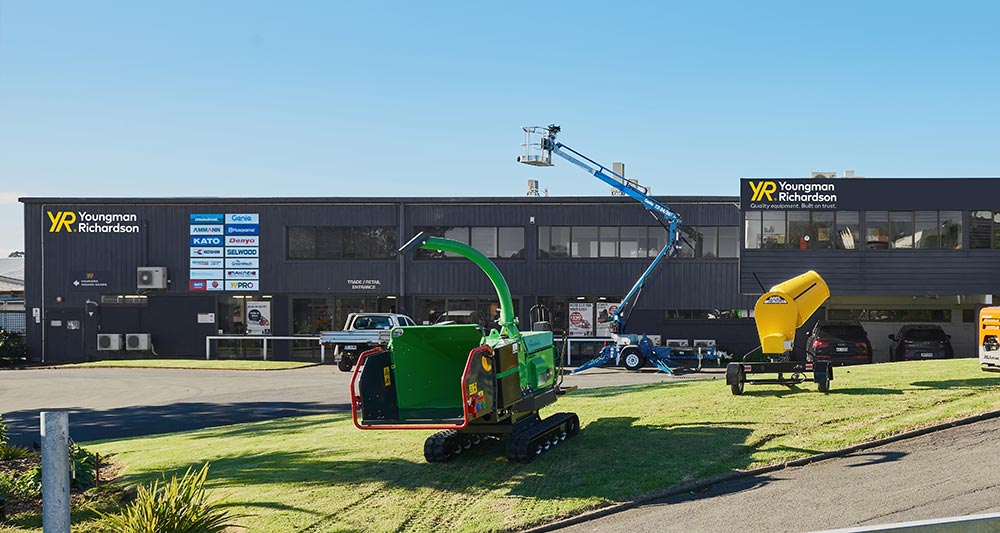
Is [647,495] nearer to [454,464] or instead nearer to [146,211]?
[454,464]

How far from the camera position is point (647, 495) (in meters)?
10.3

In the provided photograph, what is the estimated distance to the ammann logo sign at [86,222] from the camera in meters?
37.5

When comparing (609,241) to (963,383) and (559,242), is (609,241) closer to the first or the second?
(559,242)

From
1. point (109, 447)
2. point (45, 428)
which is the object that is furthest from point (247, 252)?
point (45, 428)

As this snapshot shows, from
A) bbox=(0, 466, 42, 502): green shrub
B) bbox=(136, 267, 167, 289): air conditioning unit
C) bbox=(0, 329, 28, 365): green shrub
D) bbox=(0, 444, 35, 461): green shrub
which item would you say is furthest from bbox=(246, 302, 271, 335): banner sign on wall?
bbox=(0, 466, 42, 502): green shrub

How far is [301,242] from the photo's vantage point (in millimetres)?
37250

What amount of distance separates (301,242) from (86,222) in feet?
29.8

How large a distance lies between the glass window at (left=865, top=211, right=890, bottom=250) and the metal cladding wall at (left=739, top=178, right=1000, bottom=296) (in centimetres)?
20

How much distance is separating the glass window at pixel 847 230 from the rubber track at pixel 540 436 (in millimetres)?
22563

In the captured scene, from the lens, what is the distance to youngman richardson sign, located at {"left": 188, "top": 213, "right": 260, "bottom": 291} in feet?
122

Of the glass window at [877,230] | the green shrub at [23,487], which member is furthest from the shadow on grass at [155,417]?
the glass window at [877,230]

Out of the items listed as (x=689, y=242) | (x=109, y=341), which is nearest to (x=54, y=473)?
(x=689, y=242)

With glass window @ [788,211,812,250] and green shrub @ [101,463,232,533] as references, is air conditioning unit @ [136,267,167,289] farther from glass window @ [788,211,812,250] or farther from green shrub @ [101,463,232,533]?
green shrub @ [101,463,232,533]

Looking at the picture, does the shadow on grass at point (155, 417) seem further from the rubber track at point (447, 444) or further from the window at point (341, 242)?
the window at point (341, 242)
